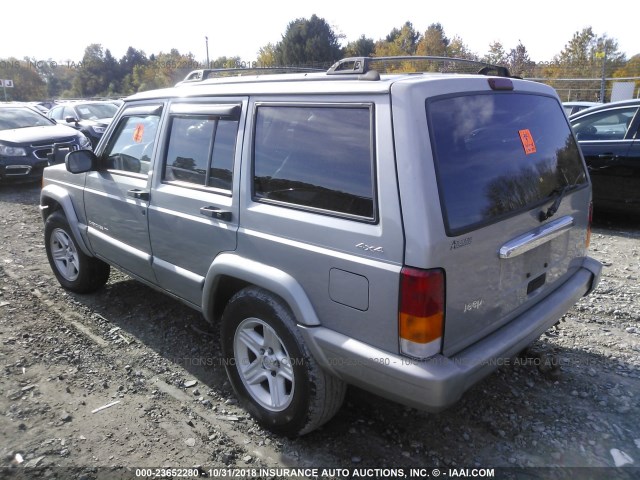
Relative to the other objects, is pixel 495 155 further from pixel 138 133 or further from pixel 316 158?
pixel 138 133

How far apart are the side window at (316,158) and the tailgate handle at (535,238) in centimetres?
73

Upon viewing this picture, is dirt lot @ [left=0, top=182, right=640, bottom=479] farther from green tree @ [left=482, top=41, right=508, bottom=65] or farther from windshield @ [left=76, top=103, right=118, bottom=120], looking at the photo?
green tree @ [left=482, top=41, right=508, bottom=65]

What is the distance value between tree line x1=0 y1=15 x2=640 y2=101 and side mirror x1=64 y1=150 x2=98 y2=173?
8990 millimetres

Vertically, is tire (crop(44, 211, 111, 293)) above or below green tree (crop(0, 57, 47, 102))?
below

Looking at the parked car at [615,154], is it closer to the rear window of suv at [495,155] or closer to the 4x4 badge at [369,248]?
the rear window of suv at [495,155]

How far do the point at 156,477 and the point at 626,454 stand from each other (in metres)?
2.48

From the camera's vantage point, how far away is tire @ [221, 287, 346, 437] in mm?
2576

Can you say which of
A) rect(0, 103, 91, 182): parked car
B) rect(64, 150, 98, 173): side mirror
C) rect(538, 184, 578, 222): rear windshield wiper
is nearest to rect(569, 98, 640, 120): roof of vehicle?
rect(538, 184, 578, 222): rear windshield wiper

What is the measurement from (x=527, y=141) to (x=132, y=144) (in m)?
2.89

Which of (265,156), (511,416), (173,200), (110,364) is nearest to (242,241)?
(265,156)

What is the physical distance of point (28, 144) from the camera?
996 cm

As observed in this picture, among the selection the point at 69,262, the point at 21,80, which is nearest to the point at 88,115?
the point at 69,262

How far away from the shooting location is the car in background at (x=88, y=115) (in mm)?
13172

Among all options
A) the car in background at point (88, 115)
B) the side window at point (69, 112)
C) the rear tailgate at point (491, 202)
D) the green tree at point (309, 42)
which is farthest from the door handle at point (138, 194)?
the green tree at point (309, 42)
